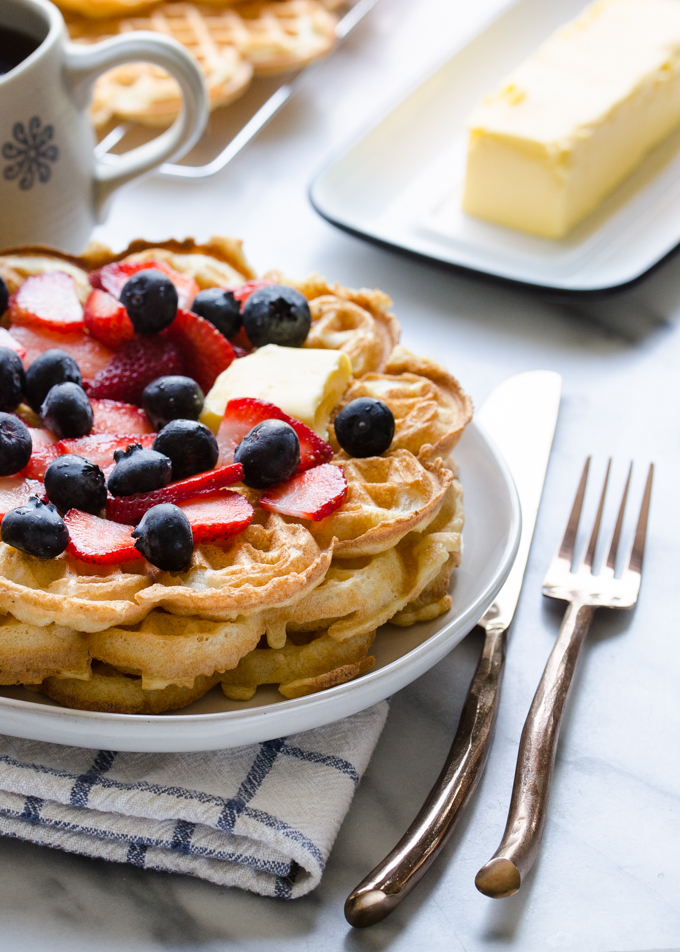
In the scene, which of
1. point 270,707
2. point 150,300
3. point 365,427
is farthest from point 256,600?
point 150,300

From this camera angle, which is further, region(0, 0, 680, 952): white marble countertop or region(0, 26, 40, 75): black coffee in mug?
region(0, 26, 40, 75): black coffee in mug

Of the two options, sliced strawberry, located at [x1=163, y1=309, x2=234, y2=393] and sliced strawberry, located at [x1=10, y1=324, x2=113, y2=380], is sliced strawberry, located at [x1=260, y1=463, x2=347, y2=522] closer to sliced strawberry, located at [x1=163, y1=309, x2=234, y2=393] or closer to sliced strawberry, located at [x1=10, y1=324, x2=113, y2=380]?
sliced strawberry, located at [x1=163, y1=309, x2=234, y2=393]

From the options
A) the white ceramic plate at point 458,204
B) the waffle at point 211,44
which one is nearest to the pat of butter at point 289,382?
the white ceramic plate at point 458,204

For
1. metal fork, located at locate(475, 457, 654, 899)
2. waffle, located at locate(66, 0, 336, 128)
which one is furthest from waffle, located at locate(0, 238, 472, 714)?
waffle, located at locate(66, 0, 336, 128)

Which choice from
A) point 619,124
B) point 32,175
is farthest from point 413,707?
point 619,124

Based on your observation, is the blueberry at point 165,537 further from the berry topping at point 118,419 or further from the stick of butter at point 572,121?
the stick of butter at point 572,121

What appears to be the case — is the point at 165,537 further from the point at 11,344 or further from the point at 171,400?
the point at 11,344

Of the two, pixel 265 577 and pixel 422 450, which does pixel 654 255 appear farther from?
pixel 265 577
